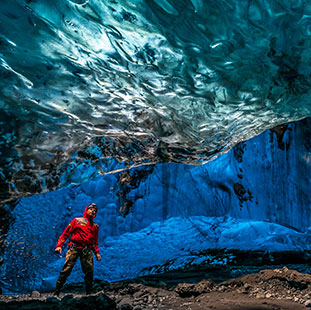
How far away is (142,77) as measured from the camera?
11.6 feet

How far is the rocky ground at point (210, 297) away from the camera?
3.14 meters

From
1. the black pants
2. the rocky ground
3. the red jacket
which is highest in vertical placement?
the red jacket

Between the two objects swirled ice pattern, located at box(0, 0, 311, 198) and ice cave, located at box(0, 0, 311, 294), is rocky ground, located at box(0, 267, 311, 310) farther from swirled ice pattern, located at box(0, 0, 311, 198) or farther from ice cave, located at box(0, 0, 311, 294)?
swirled ice pattern, located at box(0, 0, 311, 198)

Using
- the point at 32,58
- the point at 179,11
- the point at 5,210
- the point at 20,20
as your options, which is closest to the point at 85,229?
the point at 32,58

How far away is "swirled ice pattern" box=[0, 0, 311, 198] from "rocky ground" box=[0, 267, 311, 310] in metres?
2.38

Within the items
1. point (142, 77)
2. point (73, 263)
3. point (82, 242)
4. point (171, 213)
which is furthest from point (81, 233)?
point (171, 213)

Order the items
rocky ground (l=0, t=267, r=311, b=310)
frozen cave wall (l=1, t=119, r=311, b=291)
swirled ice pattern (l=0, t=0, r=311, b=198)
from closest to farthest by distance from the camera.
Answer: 1. swirled ice pattern (l=0, t=0, r=311, b=198)
2. rocky ground (l=0, t=267, r=311, b=310)
3. frozen cave wall (l=1, t=119, r=311, b=291)

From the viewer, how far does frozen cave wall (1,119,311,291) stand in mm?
5531

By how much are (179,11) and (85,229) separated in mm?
3051

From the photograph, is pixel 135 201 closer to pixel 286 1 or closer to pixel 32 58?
pixel 32 58

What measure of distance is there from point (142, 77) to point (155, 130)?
57.1 inches

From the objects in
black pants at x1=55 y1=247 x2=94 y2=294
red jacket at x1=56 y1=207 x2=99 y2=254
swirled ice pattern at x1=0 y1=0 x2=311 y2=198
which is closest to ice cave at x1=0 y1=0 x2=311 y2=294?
swirled ice pattern at x1=0 y1=0 x2=311 y2=198

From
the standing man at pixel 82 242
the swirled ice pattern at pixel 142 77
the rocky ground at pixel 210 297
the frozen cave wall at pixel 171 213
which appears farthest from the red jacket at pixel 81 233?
the frozen cave wall at pixel 171 213

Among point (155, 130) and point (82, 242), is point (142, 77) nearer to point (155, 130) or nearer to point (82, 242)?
point (155, 130)
